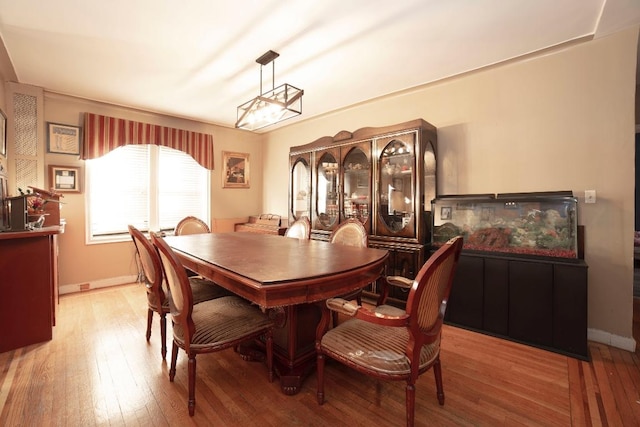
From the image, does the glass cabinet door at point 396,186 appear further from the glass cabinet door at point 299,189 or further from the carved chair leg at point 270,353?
the carved chair leg at point 270,353

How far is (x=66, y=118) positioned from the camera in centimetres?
364

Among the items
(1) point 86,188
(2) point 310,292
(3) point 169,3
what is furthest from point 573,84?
(1) point 86,188

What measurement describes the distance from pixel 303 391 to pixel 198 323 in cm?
76

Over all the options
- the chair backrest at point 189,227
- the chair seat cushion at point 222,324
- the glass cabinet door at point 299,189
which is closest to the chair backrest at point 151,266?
the chair seat cushion at point 222,324

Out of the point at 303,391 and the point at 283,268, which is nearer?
the point at 283,268

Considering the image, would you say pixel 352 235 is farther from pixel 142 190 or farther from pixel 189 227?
pixel 142 190

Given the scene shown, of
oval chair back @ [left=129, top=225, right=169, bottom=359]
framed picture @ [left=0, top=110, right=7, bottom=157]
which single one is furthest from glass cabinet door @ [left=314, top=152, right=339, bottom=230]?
framed picture @ [left=0, top=110, right=7, bottom=157]

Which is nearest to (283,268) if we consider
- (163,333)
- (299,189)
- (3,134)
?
(163,333)

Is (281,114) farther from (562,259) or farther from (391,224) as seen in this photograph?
(562,259)

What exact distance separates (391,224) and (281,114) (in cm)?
172

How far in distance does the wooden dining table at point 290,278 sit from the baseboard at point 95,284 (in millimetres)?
2390

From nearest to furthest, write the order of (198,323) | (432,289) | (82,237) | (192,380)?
(432,289) < (192,380) < (198,323) < (82,237)

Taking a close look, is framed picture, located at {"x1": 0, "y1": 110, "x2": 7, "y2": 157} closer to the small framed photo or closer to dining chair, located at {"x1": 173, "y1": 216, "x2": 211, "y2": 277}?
dining chair, located at {"x1": 173, "y1": 216, "x2": 211, "y2": 277}

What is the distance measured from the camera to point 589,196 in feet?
7.87
